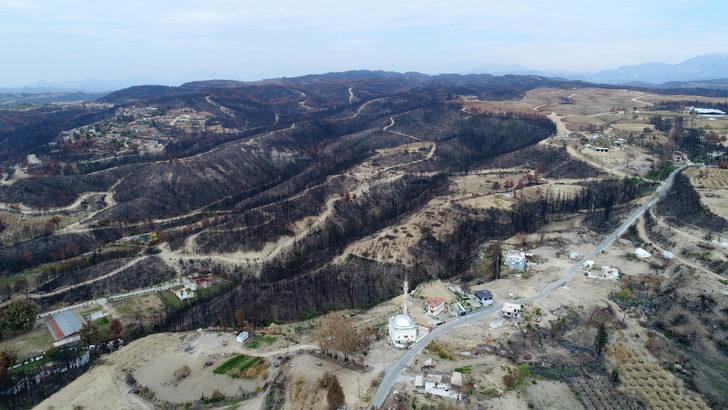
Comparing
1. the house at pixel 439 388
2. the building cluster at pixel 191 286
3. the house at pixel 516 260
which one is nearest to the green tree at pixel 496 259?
the house at pixel 516 260

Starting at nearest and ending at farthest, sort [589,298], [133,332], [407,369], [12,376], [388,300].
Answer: [407,369], [12,376], [589,298], [133,332], [388,300]

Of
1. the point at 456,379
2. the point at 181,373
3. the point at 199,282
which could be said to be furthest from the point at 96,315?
the point at 456,379

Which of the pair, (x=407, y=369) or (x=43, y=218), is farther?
(x=43, y=218)

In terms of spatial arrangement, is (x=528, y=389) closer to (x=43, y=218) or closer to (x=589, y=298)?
(x=589, y=298)

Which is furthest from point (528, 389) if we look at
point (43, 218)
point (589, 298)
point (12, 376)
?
point (43, 218)

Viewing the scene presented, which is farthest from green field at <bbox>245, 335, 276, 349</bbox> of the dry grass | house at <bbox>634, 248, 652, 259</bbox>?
house at <bbox>634, 248, 652, 259</bbox>

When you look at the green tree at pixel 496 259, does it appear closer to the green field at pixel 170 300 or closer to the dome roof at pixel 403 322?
the dome roof at pixel 403 322

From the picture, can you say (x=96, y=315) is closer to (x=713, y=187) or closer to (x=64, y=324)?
(x=64, y=324)
